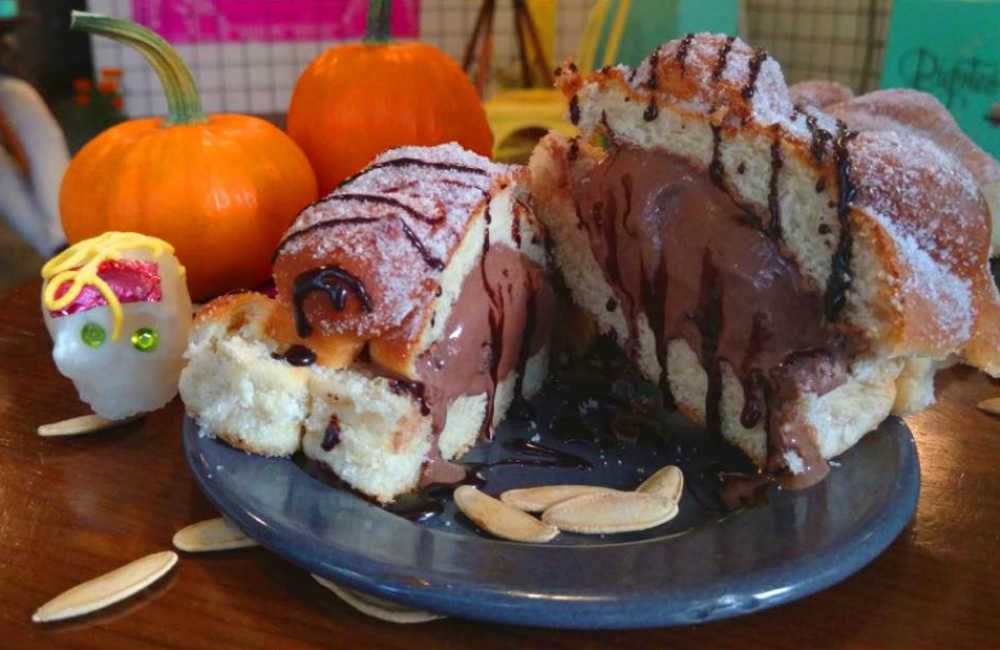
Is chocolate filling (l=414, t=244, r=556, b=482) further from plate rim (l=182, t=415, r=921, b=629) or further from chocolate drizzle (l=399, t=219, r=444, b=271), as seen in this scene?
plate rim (l=182, t=415, r=921, b=629)

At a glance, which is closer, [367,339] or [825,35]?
[367,339]

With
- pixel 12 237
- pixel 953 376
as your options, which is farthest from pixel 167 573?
pixel 12 237

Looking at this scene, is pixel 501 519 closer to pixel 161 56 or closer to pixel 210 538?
pixel 210 538

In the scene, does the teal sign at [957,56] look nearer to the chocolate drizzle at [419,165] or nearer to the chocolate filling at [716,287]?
the chocolate filling at [716,287]

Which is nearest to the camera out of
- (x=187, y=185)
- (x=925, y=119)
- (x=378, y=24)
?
(x=187, y=185)

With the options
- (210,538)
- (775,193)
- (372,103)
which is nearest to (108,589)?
(210,538)

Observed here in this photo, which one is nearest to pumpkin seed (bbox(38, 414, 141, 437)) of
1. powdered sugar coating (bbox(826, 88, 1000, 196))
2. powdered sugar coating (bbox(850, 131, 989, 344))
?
powdered sugar coating (bbox(850, 131, 989, 344))

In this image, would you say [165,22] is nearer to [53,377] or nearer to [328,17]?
[328,17]
